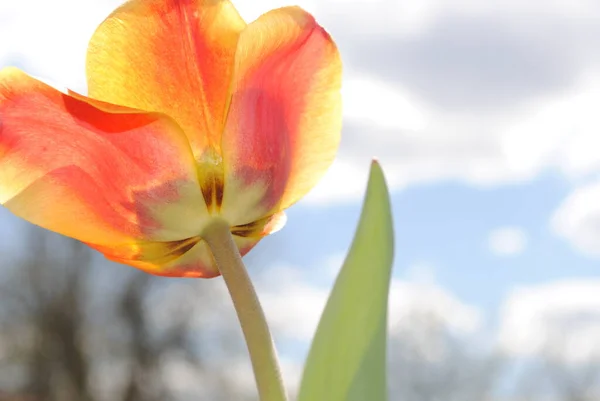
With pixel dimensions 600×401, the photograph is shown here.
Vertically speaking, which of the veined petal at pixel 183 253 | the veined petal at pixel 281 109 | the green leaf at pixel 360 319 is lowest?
the green leaf at pixel 360 319

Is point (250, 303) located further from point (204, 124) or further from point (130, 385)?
point (130, 385)

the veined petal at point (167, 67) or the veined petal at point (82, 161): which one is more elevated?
the veined petal at point (167, 67)

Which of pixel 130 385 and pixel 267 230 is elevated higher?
pixel 130 385

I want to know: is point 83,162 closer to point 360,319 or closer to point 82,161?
point 82,161

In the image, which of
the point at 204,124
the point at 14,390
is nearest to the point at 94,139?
the point at 204,124

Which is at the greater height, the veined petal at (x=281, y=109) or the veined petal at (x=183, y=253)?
the veined petal at (x=281, y=109)

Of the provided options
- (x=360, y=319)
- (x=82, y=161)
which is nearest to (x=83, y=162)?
(x=82, y=161)
